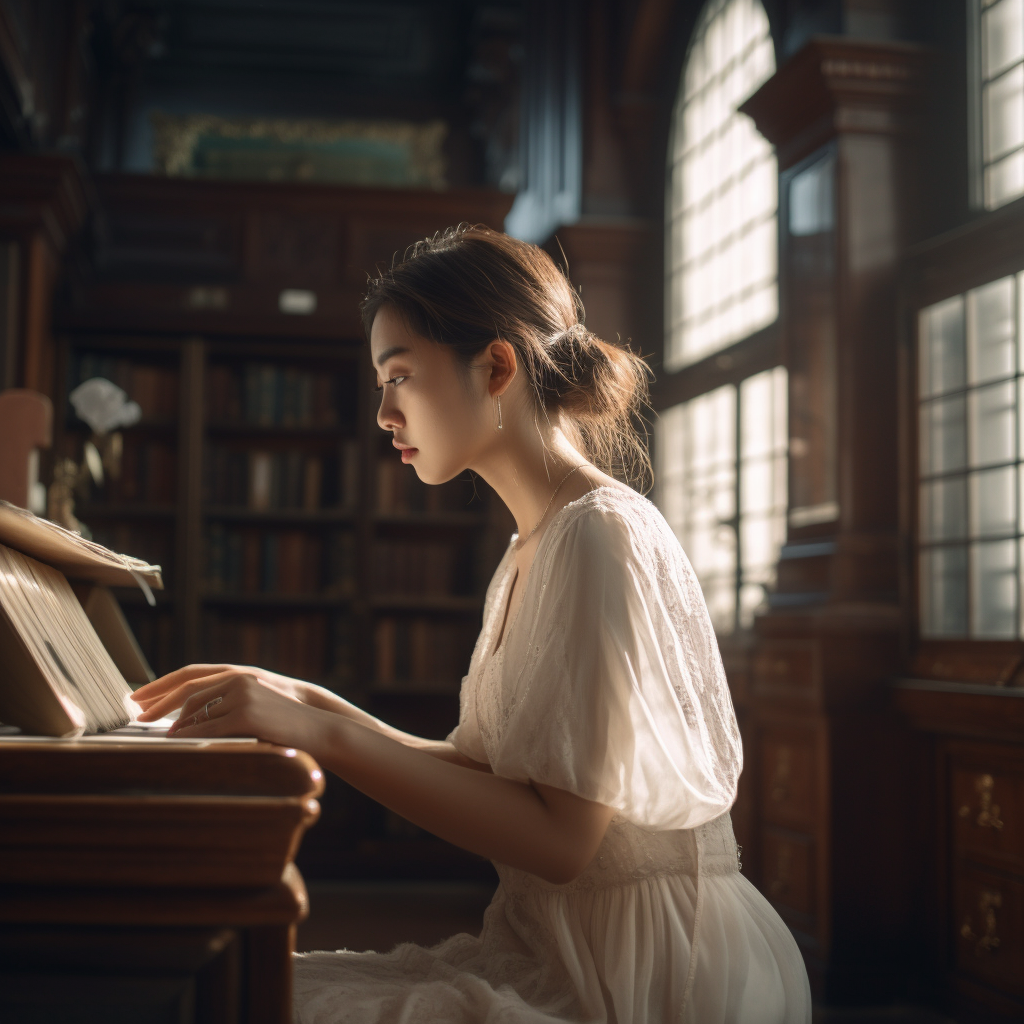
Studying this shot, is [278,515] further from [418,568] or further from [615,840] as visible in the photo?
[615,840]

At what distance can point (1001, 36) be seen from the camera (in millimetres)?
2996

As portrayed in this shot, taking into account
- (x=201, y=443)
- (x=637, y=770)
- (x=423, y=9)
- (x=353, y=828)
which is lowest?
(x=353, y=828)

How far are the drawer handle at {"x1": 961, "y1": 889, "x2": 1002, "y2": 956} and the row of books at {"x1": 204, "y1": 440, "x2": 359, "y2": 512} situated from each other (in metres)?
3.27

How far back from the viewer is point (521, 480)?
1253 millimetres

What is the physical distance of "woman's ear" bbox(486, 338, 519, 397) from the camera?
1181mm

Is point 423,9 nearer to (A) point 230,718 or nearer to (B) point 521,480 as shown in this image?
(B) point 521,480

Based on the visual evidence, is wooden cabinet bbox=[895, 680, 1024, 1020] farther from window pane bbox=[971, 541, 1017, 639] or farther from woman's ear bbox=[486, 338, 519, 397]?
woman's ear bbox=[486, 338, 519, 397]

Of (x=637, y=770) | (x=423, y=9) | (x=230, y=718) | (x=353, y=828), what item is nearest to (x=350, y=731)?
(x=230, y=718)

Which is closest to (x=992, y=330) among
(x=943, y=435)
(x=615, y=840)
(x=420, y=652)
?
(x=943, y=435)

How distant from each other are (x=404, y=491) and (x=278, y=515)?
0.61 meters

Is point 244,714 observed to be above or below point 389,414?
below

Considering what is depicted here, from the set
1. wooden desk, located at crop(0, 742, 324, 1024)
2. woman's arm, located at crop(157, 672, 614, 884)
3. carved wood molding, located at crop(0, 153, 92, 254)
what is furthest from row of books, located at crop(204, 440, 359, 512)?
wooden desk, located at crop(0, 742, 324, 1024)

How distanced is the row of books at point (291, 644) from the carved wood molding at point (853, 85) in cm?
300

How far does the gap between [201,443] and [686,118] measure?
8.84ft
